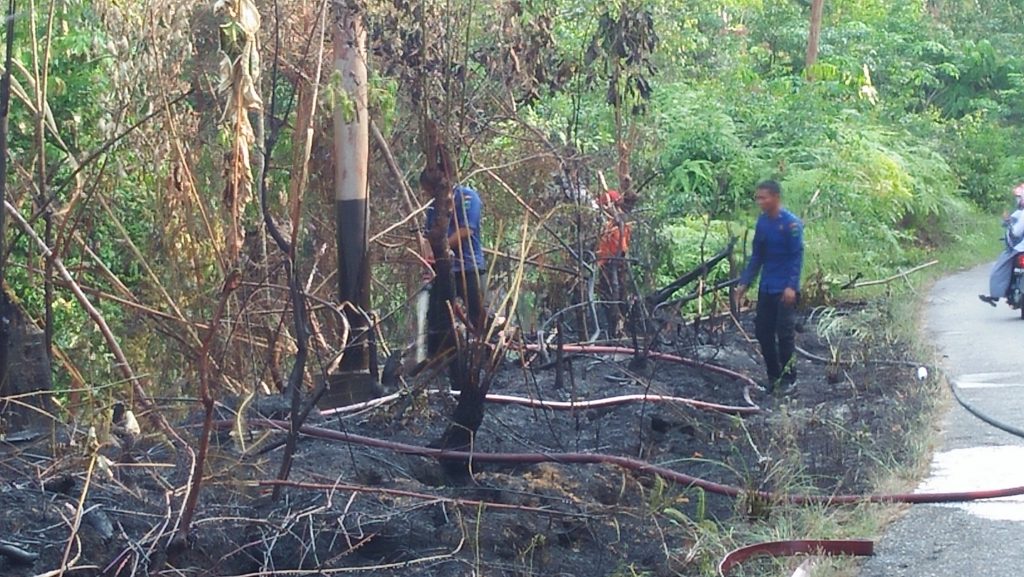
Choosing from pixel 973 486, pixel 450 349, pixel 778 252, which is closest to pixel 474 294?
pixel 450 349

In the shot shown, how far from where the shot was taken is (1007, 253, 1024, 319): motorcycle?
17328 millimetres

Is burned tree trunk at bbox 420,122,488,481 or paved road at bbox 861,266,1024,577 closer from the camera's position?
paved road at bbox 861,266,1024,577

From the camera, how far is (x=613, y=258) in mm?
11984

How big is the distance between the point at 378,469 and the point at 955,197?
83.7 ft

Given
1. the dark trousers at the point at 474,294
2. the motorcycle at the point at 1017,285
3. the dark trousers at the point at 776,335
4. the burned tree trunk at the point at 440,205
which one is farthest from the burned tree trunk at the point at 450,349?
the motorcycle at the point at 1017,285

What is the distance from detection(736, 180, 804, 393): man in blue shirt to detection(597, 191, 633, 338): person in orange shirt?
1.21 meters

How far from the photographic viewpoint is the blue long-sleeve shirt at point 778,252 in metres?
11.5

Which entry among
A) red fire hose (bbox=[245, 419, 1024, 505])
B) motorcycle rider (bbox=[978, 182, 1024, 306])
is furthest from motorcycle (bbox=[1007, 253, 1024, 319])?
red fire hose (bbox=[245, 419, 1024, 505])

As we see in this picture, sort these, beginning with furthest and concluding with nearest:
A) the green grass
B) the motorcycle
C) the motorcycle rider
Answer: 1. the motorcycle rider
2. the motorcycle
3. the green grass

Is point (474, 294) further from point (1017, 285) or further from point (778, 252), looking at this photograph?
point (1017, 285)

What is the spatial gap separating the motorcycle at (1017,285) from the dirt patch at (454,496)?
777 centimetres

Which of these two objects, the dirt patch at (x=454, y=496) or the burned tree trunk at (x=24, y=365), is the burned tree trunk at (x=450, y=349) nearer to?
the dirt patch at (x=454, y=496)

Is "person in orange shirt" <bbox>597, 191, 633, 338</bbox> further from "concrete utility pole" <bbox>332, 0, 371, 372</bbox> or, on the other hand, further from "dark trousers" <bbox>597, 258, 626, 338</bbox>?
"concrete utility pole" <bbox>332, 0, 371, 372</bbox>

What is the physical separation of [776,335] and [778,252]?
67cm
